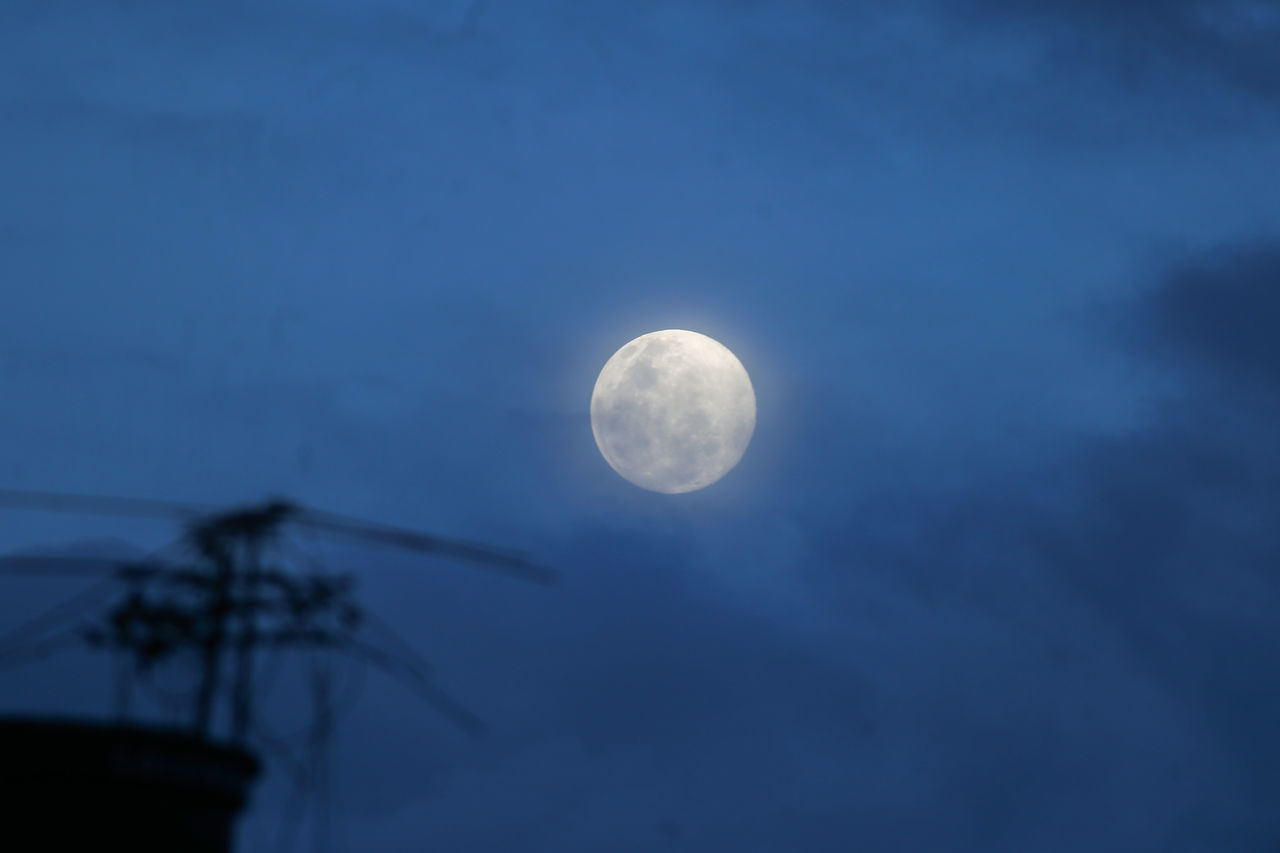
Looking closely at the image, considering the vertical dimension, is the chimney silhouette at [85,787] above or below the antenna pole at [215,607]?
below

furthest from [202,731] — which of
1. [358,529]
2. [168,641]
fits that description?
[358,529]

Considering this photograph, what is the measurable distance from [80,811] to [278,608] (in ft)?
36.4

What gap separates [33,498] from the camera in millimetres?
47250

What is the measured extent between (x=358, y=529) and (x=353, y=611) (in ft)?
26.2

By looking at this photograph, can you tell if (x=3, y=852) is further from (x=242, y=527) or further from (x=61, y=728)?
(x=242, y=527)

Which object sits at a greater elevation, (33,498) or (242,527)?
(242,527)

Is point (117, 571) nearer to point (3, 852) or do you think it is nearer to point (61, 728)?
point (61, 728)

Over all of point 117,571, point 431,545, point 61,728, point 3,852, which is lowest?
point 3,852

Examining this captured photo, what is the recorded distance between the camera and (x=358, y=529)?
50.5 m

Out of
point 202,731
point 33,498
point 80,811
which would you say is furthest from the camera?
point 202,731

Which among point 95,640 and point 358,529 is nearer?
point 358,529

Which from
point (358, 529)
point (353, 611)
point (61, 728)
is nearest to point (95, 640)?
point (61, 728)

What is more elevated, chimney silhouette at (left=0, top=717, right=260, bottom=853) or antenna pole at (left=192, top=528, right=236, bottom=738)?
antenna pole at (left=192, top=528, right=236, bottom=738)

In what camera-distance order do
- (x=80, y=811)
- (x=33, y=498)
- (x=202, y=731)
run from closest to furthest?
(x=33, y=498), (x=80, y=811), (x=202, y=731)
